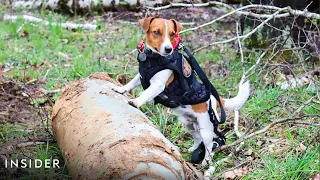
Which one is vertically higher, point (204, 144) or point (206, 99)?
point (206, 99)

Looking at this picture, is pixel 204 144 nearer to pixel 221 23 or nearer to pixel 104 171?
pixel 104 171

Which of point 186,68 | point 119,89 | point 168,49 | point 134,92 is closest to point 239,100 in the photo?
point 186,68

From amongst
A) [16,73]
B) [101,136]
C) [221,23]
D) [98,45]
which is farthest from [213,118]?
[221,23]

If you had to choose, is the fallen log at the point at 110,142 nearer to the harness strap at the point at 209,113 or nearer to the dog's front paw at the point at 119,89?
the dog's front paw at the point at 119,89

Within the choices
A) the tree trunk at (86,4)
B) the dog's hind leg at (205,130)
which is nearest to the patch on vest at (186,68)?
the dog's hind leg at (205,130)

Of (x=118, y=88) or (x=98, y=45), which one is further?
(x=98, y=45)

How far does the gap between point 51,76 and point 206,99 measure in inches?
106

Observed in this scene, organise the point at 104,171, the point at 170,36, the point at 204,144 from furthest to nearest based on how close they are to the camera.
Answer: the point at 204,144 < the point at 170,36 < the point at 104,171

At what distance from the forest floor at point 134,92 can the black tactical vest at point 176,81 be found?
0.54 metres

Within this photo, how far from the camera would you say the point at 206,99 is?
384cm

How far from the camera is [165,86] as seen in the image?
376 cm

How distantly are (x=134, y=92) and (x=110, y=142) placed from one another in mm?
2298

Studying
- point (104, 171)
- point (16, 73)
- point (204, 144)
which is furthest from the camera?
point (16, 73)

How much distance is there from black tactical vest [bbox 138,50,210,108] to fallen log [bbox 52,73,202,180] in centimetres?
33
